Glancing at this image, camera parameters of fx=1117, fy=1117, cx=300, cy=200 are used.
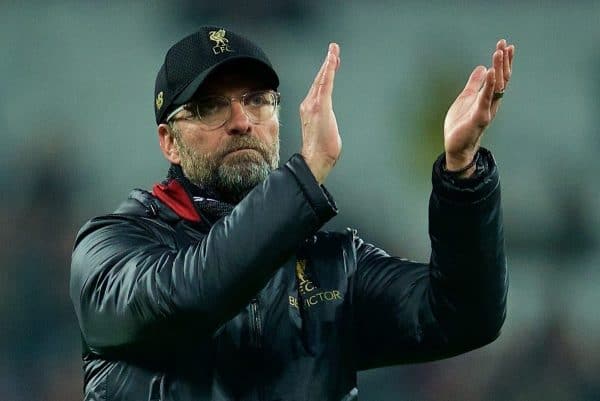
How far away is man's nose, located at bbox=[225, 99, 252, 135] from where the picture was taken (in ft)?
7.49

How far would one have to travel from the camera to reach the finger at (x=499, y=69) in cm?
204

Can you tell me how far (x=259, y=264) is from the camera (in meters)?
1.86

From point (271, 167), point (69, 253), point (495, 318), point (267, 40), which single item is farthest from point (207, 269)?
point (267, 40)

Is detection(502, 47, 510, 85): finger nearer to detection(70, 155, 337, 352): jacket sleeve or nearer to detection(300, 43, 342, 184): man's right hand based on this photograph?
detection(300, 43, 342, 184): man's right hand

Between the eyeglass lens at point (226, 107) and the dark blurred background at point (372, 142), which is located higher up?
the eyeglass lens at point (226, 107)

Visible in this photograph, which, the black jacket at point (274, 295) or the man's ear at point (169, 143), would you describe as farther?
the man's ear at point (169, 143)

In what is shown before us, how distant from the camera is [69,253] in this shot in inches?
192

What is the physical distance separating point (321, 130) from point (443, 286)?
45 centimetres

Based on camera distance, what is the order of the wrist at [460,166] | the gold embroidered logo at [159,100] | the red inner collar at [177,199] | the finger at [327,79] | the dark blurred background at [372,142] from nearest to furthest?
the finger at [327,79]
the wrist at [460,166]
the red inner collar at [177,199]
the gold embroidered logo at [159,100]
the dark blurred background at [372,142]

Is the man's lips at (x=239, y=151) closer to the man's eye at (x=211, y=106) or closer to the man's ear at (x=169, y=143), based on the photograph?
the man's eye at (x=211, y=106)

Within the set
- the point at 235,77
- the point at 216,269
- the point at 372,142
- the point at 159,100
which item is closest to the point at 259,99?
the point at 235,77

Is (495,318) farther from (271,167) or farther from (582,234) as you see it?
(582,234)

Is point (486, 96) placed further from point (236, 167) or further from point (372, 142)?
point (372, 142)

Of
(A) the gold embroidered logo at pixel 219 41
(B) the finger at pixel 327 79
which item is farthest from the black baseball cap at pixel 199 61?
(B) the finger at pixel 327 79
